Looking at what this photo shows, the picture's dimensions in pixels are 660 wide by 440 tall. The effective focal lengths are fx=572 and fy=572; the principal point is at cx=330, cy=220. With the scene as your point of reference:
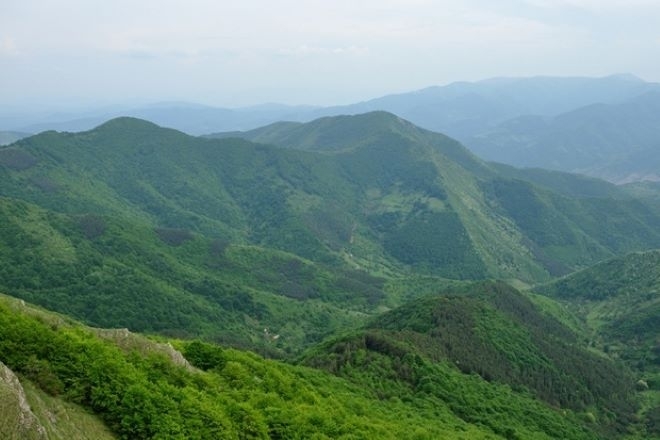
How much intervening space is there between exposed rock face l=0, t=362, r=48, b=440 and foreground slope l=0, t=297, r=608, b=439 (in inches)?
13.3

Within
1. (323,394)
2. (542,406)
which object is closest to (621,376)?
(542,406)

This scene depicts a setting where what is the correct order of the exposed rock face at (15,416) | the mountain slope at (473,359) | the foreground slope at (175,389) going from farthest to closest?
the mountain slope at (473,359) → the foreground slope at (175,389) → the exposed rock face at (15,416)

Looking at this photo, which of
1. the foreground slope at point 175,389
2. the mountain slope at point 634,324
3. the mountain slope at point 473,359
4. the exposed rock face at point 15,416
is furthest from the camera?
the mountain slope at point 634,324

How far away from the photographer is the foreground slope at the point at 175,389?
33.7 metres

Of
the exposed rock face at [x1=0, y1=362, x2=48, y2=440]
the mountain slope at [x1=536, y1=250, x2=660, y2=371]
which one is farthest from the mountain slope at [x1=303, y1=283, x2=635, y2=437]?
the exposed rock face at [x1=0, y1=362, x2=48, y2=440]

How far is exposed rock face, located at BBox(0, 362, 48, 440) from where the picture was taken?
26641 millimetres

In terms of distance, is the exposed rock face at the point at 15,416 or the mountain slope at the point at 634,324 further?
the mountain slope at the point at 634,324

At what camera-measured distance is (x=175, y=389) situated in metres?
37.7

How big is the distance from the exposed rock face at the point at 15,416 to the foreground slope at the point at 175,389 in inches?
13.3

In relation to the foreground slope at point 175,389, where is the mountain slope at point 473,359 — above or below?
below

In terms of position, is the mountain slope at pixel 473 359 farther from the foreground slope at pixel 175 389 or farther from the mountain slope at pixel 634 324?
Result: the foreground slope at pixel 175 389

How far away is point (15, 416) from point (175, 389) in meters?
11.8

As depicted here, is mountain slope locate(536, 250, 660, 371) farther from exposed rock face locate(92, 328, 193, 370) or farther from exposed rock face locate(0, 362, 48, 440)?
exposed rock face locate(0, 362, 48, 440)

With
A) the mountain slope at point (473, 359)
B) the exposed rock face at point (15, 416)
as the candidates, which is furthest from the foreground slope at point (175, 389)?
the mountain slope at point (473, 359)
